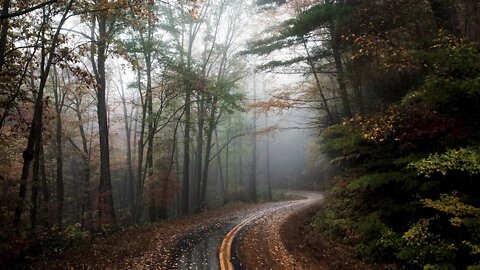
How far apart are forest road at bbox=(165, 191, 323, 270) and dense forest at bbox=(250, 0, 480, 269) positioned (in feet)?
8.26

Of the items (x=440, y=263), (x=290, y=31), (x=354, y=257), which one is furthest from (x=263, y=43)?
(x=440, y=263)

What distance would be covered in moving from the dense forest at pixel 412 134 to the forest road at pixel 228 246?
2518 mm

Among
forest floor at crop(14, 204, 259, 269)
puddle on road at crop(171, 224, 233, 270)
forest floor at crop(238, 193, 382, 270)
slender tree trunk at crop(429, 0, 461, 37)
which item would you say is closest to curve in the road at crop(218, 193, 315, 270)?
puddle on road at crop(171, 224, 233, 270)

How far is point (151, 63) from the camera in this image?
21.7 m

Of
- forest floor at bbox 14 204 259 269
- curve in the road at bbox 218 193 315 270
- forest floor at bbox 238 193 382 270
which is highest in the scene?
forest floor at bbox 14 204 259 269

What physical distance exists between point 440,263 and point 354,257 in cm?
313

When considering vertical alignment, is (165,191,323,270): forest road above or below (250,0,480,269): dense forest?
below

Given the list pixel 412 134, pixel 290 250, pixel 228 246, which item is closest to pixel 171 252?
pixel 228 246

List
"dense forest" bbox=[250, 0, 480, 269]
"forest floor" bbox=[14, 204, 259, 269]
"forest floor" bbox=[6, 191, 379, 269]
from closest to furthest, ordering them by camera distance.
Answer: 1. "dense forest" bbox=[250, 0, 480, 269]
2. "forest floor" bbox=[14, 204, 259, 269]
3. "forest floor" bbox=[6, 191, 379, 269]

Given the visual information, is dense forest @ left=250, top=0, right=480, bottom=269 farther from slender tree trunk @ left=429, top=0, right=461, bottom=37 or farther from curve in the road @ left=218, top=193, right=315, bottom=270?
curve in the road @ left=218, top=193, right=315, bottom=270

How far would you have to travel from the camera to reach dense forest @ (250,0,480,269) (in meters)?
8.33

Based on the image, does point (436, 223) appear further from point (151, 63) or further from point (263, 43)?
point (151, 63)

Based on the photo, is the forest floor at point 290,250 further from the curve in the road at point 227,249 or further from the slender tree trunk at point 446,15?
the slender tree trunk at point 446,15

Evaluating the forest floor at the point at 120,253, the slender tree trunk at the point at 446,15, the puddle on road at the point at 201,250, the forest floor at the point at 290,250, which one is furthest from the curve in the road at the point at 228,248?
the slender tree trunk at the point at 446,15
